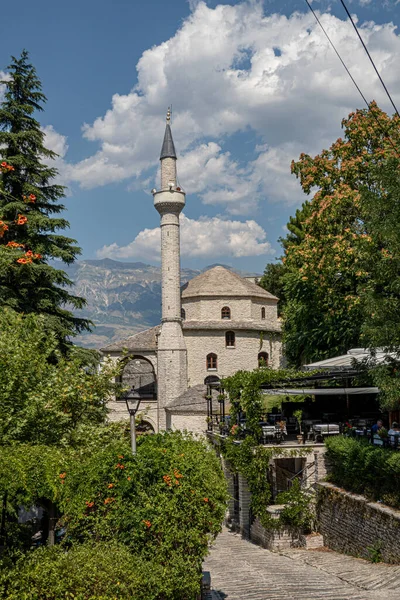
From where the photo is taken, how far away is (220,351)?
145ft

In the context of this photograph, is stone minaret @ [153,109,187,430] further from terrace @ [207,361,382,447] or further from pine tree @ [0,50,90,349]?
pine tree @ [0,50,90,349]

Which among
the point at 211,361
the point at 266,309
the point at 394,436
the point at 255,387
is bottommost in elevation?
the point at 394,436

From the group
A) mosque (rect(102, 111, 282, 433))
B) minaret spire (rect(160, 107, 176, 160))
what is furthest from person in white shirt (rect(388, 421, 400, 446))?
minaret spire (rect(160, 107, 176, 160))

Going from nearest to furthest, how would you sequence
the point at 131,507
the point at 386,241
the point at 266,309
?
1. the point at 131,507
2. the point at 386,241
3. the point at 266,309

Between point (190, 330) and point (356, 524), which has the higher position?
point (190, 330)

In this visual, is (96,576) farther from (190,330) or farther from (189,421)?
(190,330)

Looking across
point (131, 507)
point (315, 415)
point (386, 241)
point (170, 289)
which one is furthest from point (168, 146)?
point (131, 507)

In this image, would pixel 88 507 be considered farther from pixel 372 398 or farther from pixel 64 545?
pixel 372 398

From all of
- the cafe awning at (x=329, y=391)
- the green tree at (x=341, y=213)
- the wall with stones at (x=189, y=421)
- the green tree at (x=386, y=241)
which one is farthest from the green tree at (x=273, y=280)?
the green tree at (x=386, y=241)

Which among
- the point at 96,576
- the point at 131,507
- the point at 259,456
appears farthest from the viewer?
the point at 259,456

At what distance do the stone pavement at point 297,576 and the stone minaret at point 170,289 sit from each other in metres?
21.8

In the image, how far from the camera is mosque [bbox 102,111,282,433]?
4156cm

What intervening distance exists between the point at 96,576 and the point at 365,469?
11219 mm

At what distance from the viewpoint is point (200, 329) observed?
44062 millimetres
